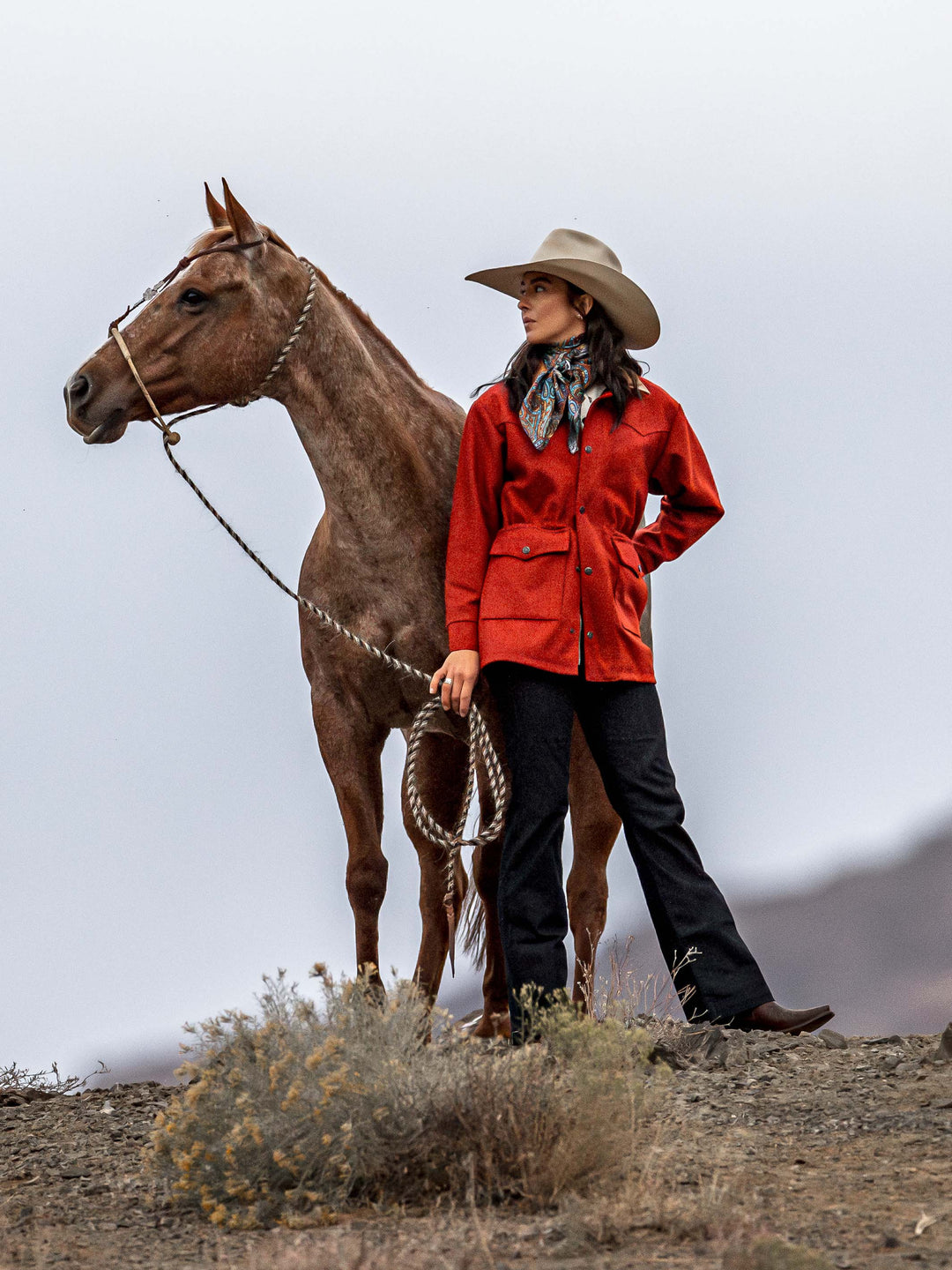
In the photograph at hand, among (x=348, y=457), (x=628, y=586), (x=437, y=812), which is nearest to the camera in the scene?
(x=628, y=586)

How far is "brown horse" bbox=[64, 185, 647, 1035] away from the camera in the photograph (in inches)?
182

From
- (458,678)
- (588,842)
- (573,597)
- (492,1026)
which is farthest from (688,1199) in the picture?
(588,842)

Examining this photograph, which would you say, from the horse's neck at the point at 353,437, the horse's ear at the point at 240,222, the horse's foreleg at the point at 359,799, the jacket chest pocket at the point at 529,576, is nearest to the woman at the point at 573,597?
the jacket chest pocket at the point at 529,576

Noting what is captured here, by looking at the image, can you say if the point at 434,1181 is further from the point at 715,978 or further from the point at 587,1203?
the point at 715,978

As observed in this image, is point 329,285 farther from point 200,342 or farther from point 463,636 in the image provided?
point 463,636

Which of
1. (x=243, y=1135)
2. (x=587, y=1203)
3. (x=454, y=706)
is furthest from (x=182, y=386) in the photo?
(x=587, y=1203)

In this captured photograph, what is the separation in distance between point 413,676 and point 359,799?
528mm

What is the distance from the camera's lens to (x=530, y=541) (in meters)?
4.44

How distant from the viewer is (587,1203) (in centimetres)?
300

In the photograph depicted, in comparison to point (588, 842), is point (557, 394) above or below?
above

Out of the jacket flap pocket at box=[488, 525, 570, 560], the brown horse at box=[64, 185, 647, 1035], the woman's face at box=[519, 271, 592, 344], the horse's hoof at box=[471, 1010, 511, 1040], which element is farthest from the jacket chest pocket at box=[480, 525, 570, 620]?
the horse's hoof at box=[471, 1010, 511, 1040]

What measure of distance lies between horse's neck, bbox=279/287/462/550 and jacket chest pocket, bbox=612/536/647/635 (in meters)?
0.72

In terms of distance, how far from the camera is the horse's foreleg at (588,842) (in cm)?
530

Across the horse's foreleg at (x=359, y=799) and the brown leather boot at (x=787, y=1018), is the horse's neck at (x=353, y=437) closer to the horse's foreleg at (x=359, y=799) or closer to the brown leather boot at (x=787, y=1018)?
the horse's foreleg at (x=359, y=799)
